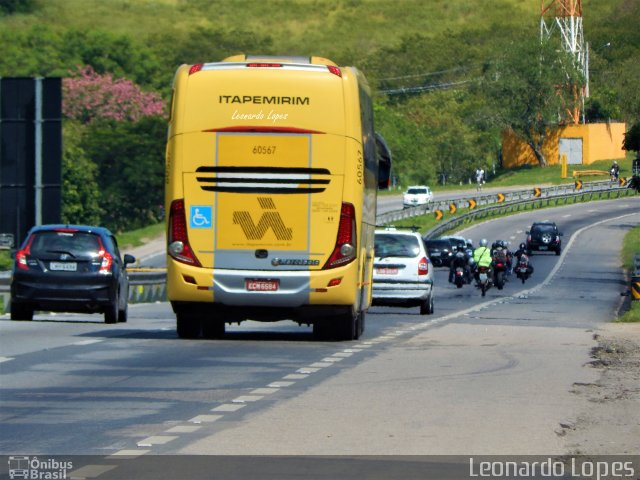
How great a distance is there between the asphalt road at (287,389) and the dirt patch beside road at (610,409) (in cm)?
19

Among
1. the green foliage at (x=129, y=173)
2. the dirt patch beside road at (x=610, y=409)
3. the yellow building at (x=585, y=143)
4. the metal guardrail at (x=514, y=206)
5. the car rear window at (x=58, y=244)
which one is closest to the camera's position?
the dirt patch beside road at (x=610, y=409)

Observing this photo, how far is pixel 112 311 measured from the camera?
2816cm

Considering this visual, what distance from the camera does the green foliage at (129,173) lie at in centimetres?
10244

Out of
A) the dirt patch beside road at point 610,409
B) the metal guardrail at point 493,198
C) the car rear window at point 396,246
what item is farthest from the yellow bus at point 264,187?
the metal guardrail at point 493,198

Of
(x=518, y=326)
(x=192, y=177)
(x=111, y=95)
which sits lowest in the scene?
(x=518, y=326)

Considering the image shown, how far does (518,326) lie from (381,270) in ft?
16.6

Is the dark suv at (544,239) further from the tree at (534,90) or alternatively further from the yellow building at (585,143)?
the yellow building at (585,143)

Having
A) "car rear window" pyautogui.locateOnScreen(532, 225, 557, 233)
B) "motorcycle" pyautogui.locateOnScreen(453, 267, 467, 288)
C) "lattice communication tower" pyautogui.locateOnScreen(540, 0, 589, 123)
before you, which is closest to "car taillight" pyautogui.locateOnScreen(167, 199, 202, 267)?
"motorcycle" pyautogui.locateOnScreen(453, 267, 467, 288)

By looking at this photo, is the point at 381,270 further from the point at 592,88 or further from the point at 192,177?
the point at 592,88

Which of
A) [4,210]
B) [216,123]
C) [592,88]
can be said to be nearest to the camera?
[216,123]

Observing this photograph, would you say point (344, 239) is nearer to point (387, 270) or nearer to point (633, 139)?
point (387, 270)

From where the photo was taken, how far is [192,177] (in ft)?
73.0

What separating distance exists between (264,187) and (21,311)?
7.19 meters

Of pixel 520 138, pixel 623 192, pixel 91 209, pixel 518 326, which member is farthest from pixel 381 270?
pixel 520 138
